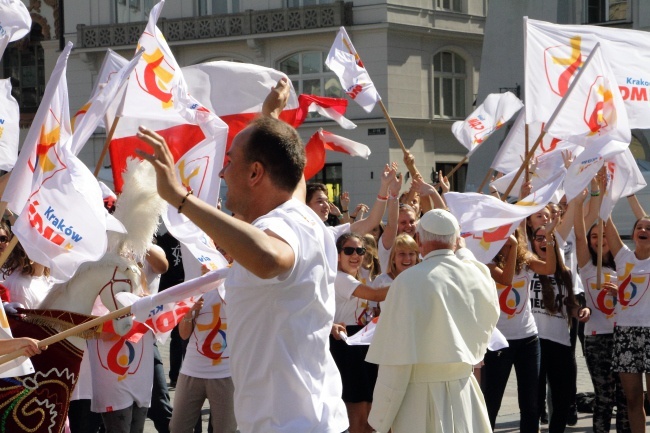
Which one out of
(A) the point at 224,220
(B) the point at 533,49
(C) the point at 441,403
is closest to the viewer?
(A) the point at 224,220

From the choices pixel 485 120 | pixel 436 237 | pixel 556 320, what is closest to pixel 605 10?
pixel 485 120

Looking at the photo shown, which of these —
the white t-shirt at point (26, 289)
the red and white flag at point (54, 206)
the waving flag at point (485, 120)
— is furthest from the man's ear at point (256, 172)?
the waving flag at point (485, 120)

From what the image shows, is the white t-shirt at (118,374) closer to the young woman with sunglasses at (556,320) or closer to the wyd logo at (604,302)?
the young woman with sunglasses at (556,320)

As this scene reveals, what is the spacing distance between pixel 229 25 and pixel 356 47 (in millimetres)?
4528

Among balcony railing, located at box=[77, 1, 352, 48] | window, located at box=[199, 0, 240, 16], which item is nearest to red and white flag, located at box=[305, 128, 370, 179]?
balcony railing, located at box=[77, 1, 352, 48]

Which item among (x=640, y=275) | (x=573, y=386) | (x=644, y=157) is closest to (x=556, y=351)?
(x=573, y=386)

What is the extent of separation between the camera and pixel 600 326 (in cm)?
875

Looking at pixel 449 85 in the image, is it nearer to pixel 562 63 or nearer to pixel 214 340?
pixel 562 63

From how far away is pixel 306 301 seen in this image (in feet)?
11.5

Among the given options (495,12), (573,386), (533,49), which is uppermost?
(495,12)

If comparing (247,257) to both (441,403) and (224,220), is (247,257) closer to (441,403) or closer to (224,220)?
(224,220)

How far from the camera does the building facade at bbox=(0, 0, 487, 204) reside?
34.8 m

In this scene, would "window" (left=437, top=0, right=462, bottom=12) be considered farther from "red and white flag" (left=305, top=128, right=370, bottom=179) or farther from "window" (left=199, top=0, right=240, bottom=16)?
"red and white flag" (left=305, top=128, right=370, bottom=179)

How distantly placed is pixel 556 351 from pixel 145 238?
147 inches
